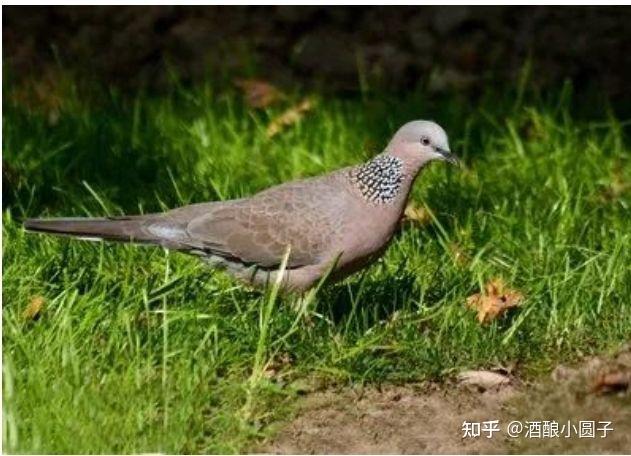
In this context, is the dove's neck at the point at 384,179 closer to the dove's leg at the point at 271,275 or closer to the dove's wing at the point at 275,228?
the dove's wing at the point at 275,228

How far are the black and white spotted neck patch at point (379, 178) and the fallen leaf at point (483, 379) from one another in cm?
69

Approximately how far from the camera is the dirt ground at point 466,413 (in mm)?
5121

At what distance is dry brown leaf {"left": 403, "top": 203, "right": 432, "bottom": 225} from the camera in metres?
6.54

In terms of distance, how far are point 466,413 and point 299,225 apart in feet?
2.92

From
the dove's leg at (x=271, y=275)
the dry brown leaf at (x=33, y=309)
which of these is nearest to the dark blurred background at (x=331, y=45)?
the dove's leg at (x=271, y=275)

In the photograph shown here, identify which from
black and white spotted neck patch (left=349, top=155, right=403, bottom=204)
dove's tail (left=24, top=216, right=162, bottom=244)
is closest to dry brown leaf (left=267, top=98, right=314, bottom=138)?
black and white spotted neck patch (left=349, top=155, right=403, bottom=204)

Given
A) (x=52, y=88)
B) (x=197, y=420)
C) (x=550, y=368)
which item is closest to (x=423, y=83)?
(x=52, y=88)

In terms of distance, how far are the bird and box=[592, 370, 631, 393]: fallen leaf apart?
2.87 feet

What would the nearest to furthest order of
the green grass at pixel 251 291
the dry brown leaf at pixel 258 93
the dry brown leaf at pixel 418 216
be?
1. the green grass at pixel 251 291
2. the dry brown leaf at pixel 418 216
3. the dry brown leaf at pixel 258 93

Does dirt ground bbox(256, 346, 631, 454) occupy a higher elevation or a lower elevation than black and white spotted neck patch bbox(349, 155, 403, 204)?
lower

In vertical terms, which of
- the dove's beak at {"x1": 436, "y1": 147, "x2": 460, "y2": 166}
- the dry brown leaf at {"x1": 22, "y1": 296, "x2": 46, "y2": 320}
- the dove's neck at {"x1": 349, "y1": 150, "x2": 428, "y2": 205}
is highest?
the dove's beak at {"x1": 436, "y1": 147, "x2": 460, "y2": 166}

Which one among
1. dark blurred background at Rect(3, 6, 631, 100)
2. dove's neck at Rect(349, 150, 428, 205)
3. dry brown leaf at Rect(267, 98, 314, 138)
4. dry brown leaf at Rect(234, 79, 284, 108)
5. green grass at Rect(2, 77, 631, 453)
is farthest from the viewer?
dark blurred background at Rect(3, 6, 631, 100)

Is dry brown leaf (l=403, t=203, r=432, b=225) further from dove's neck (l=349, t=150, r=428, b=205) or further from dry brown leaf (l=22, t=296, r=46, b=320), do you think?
dry brown leaf (l=22, t=296, r=46, b=320)

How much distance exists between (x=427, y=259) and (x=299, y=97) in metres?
2.07
